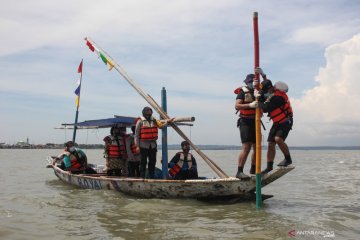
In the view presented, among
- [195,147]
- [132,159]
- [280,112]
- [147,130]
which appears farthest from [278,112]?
[132,159]

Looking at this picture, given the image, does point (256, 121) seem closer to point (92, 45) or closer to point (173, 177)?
point (173, 177)

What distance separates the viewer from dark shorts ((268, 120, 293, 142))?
24.6ft

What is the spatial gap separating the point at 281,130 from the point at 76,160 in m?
7.56

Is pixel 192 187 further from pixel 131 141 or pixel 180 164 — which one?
pixel 131 141

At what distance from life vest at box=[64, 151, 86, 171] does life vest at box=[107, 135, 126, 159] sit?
75.2 inches

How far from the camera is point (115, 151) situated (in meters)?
11.3

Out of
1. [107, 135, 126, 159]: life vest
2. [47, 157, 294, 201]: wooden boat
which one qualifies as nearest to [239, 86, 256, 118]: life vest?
[47, 157, 294, 201]: wooden boat

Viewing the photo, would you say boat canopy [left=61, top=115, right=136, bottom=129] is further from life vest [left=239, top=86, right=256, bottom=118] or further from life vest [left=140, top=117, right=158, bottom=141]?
life vest [left=239, top=86, right=256, bottom=118]

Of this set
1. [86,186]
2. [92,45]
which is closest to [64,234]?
[86,186]

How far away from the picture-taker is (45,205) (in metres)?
9.09

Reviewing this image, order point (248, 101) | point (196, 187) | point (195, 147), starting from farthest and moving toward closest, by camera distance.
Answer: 1. point (195, 147)
2. point (196, 187)
3. point (248, 101)

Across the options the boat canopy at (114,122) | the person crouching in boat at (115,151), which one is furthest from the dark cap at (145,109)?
the person crouching in boat at (115,151)

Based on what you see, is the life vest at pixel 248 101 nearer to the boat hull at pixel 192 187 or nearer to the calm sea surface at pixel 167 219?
the boat hull at pixel 192 187

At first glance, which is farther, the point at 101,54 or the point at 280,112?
the point at 101,54
